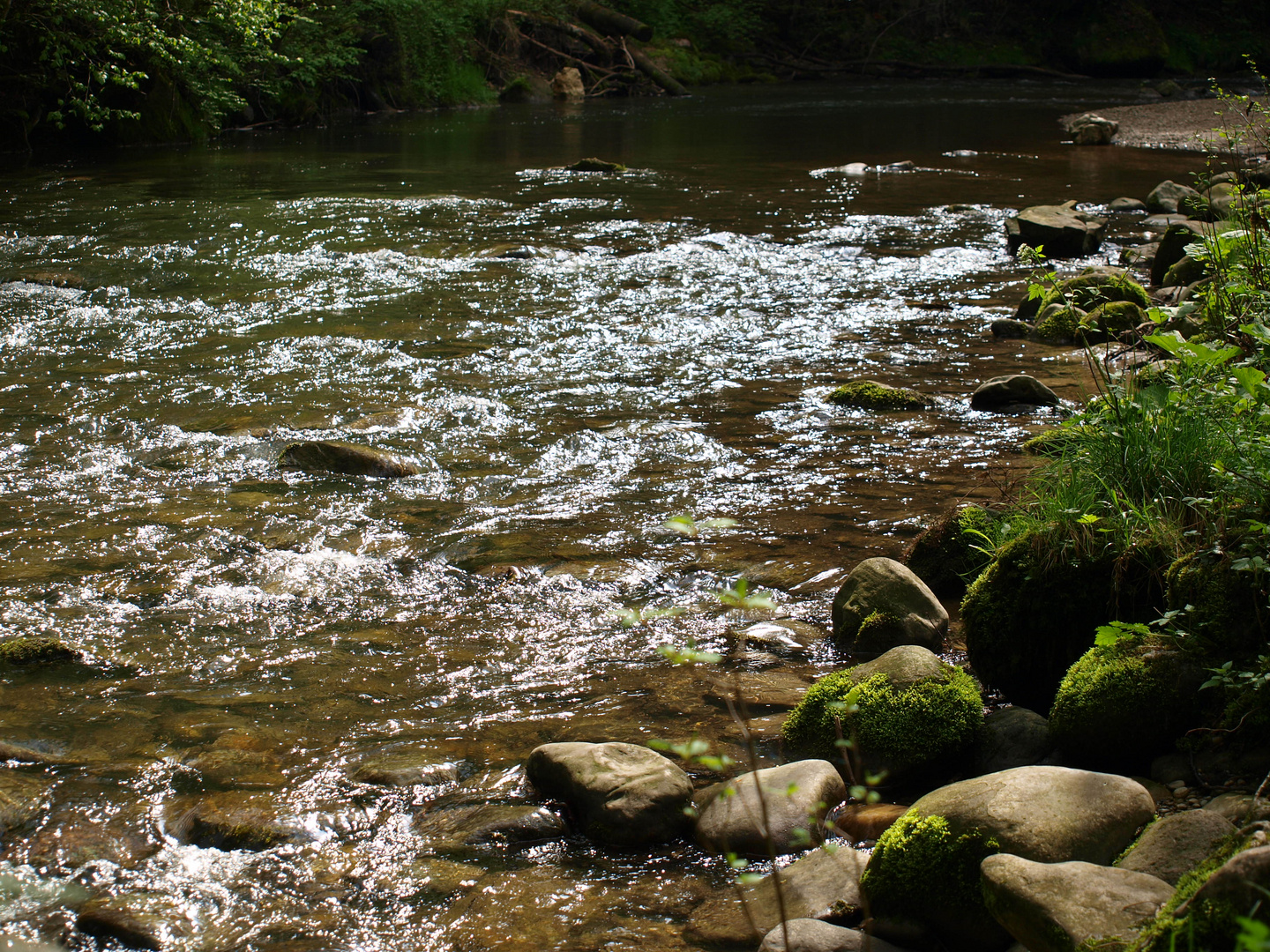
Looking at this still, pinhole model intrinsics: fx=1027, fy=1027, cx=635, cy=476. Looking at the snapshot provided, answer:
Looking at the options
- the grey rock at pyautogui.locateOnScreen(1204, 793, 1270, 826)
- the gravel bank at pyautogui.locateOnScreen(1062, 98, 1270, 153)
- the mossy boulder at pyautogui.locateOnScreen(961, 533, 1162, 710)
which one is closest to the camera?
the grey rock at pyautogui.locateOnScreen(1204, 793, 1270, 826)

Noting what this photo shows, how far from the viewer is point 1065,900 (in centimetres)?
222

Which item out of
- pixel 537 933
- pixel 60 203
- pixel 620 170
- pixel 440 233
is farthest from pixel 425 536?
pixel 620 170

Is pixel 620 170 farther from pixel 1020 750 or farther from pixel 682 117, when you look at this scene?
pixel 1020 750

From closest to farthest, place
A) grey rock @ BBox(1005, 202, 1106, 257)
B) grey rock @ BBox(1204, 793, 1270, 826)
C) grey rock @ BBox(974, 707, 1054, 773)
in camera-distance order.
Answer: grey rock @ BBox(1204, 793, 1270, 826) < grey rock @ BBox(974, 707, 1054, 773) < grey rock @ BBox(1005, 202, 1106, 257)

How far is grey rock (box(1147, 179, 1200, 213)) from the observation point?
12382mm

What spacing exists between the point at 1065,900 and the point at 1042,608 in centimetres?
139

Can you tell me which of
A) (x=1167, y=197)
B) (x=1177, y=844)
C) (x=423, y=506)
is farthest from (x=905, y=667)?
(x=1167, y=197)

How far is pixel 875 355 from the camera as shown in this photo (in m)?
7.68

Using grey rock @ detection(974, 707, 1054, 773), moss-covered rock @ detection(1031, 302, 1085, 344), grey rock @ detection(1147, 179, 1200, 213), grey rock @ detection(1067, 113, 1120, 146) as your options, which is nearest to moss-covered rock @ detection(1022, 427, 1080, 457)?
grey rock @ detection(974, 707, 1054, 773)

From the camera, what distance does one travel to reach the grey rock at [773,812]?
9.60 feet

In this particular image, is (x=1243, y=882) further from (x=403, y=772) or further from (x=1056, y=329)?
(x=1056, y=329)

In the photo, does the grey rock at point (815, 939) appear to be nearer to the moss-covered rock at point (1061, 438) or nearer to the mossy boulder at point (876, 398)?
the moss-covered rock at point (1061, 438)

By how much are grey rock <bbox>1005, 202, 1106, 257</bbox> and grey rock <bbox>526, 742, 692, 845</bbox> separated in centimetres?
888

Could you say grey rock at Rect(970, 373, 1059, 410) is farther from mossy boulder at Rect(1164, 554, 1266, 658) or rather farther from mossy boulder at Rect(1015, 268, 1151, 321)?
mossy boulder at Rect(1164, 554, 1266, 658)
